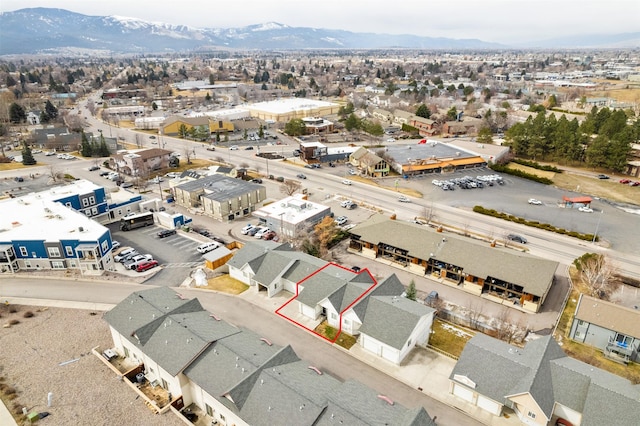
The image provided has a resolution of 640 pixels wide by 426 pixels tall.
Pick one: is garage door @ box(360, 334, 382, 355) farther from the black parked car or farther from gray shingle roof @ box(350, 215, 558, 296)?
the black parked car

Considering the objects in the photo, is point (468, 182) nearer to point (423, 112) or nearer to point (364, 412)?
point (423, 112)

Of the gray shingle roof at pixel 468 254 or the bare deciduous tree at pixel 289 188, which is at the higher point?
the gray shingle roof at pixel 468 254

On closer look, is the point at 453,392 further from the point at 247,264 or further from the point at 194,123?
the point at 194,123

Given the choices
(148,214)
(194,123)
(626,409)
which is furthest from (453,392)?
(194,123)

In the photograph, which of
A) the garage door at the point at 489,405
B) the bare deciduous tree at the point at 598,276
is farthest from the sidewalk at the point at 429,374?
the bare deciduous tree at the point at 598,276

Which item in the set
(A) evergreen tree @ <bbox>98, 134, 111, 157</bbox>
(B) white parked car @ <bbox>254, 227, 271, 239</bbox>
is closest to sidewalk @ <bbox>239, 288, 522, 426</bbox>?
(B) white parked car @ <bbox>254, 227, 271, 239</bbox>

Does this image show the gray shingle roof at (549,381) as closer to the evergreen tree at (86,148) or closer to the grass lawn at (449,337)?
the grass lawn at (449,337)

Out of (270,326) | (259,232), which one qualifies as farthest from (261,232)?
(270,326)
